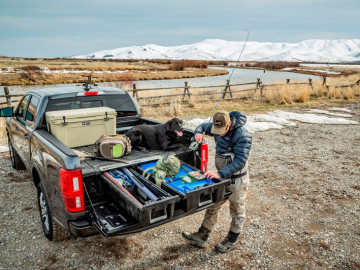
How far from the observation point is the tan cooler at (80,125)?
11.7 ft

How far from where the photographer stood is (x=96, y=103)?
4.41 meters

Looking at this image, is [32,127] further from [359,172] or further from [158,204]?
[359,172]

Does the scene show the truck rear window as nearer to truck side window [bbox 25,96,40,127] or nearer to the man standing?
truck side window [bbox 25,96,40,127]

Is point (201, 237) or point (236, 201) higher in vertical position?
point (236, 201)

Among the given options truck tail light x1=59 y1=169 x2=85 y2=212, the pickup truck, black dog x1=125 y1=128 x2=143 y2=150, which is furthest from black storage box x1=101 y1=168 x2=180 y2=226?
black dog x1=125 y1=128 x2=143 y2=150

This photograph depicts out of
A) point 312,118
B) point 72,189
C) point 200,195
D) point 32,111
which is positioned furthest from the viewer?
point 312,118

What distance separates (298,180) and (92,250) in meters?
4.02

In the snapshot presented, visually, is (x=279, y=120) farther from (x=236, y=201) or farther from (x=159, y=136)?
(x=236, y=201)

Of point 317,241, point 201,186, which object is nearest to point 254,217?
point 317,241

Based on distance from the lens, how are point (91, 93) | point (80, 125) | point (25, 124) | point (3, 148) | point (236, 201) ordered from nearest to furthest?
point (236, 201)
point (80, 125)
point (25, 124)
point (91, 93)
point (3, 148)

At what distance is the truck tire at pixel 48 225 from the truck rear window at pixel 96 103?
1.28 meters

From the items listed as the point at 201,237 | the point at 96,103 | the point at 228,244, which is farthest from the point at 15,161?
the point at 228,244

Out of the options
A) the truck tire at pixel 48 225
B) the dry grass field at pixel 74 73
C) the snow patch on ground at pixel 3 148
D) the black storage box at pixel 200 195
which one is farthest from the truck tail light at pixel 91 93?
the dry grass field at pixel 74 73

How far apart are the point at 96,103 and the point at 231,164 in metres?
2.65
